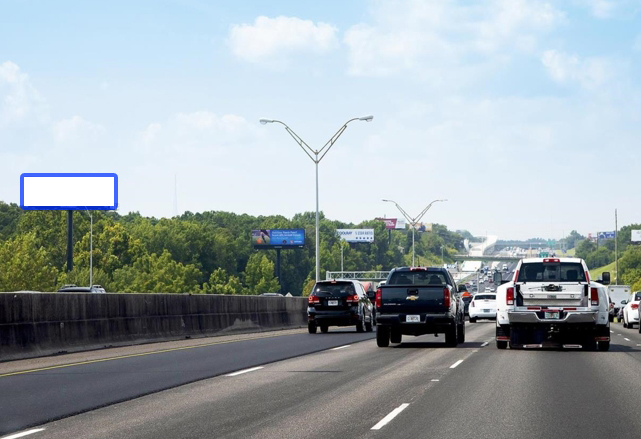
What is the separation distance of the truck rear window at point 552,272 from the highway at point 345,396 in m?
2.04

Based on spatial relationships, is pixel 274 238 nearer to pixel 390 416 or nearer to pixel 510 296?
pixel 510 296

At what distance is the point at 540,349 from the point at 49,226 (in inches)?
4938

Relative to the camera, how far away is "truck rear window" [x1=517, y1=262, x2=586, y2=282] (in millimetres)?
25156

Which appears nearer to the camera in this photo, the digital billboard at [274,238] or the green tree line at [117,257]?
the green tree line at [117,257]

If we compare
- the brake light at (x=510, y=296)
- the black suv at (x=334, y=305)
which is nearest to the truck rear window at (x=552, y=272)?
the brake light at (x=510, y=296)

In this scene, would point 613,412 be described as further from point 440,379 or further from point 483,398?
point 440,379

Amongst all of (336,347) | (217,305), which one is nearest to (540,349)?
(336,347)

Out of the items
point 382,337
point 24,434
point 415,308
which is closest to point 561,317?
point 415,308

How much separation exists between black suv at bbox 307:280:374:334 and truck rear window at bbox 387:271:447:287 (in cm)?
824

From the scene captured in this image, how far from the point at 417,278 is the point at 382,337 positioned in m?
1.84

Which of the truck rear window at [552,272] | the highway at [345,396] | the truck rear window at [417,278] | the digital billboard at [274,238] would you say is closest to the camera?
the highway at [345,396]

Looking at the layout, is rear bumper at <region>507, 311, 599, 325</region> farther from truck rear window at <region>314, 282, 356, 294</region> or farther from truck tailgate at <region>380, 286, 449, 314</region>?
truck rear window at <region>314, 282, 356, 294</region>

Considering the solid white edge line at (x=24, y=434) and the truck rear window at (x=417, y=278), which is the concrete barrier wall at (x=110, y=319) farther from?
the solid white edge line at (x=24, y=434)

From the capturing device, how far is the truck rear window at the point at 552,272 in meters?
25.2
